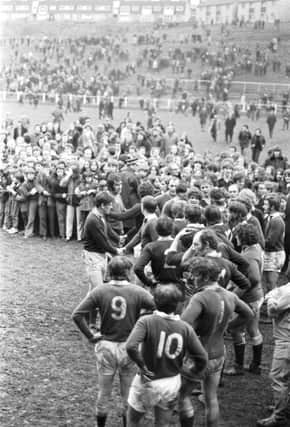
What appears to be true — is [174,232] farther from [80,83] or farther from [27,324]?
[80,83]

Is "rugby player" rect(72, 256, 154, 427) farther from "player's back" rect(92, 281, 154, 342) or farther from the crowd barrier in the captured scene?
the crowd barrier

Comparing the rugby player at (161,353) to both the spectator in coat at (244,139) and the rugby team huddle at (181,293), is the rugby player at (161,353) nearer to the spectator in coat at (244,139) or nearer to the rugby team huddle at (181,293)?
the rugby team huddle at (181,293)

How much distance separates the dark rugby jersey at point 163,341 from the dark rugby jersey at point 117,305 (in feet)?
2.14

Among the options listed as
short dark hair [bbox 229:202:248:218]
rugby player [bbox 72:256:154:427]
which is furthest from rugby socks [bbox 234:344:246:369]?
rugby player [bbox 72:256:154:427]

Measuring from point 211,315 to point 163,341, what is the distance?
2.14ft

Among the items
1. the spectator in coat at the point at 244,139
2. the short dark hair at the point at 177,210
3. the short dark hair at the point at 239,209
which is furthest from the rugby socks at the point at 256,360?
the spectator in coat at the point at 244,139

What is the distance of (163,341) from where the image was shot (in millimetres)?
5168

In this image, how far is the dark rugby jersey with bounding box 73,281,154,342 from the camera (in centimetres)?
586

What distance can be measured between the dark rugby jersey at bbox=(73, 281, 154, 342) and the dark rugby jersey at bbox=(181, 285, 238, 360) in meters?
0.44

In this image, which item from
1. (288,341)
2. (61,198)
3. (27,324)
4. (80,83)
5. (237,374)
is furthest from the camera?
(80,83)

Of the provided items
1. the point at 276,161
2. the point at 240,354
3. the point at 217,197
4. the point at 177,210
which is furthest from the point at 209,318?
Answer: the point at 276,161

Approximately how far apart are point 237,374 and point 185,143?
12707 millimetres

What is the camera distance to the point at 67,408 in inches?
261

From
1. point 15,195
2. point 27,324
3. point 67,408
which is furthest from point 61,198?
point 67,408
